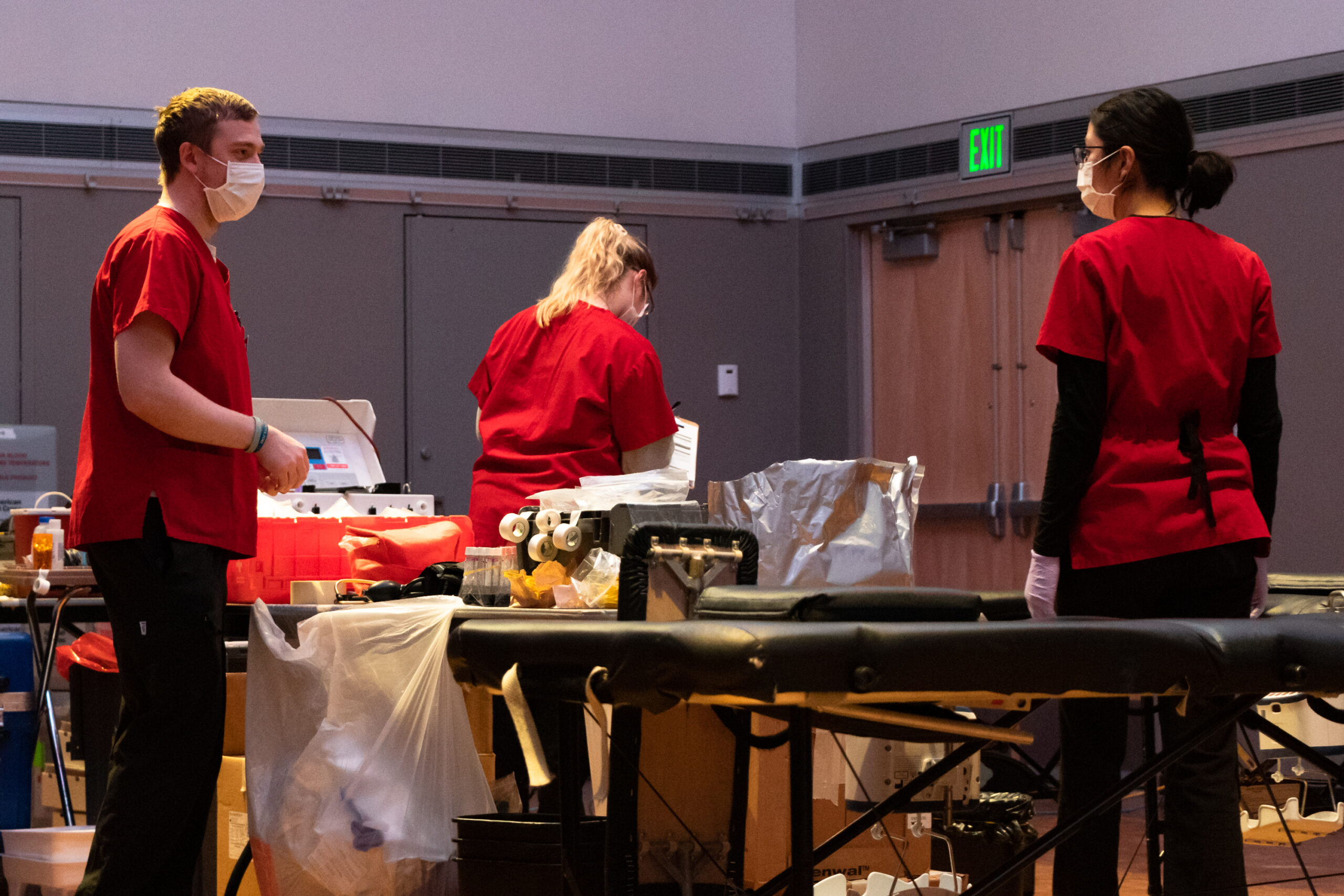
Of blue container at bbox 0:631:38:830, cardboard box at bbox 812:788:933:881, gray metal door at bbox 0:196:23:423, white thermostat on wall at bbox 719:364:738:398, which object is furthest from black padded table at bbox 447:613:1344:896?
white thermostat on wall at bbox 719:364:738:398

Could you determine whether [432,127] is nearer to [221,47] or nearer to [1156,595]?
[221,47]

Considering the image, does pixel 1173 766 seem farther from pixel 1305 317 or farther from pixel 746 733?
pixel 1305 317

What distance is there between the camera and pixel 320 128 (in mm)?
5102

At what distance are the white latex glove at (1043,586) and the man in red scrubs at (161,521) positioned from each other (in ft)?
3.46

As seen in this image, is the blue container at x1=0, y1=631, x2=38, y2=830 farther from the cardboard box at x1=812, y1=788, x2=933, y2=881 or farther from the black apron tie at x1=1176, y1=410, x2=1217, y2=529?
the black apron tie at x1=1176, y1=410, x2=1217, y2=529

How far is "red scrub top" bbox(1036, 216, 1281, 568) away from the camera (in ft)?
5.85

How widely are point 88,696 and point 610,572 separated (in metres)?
1.62

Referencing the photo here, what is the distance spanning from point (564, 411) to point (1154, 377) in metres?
1.11

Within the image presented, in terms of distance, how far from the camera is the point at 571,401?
2.54 metres

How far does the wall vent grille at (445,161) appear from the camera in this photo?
15.9 ft

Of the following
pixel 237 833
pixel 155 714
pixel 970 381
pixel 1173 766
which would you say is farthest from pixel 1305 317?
pixel 155 714

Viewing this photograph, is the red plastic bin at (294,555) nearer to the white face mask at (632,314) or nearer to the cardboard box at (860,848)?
the white face mask at (632,314)

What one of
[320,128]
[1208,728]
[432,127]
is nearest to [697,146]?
[432,127]

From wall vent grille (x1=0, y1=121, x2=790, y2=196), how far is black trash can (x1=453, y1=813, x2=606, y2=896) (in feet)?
12.4
